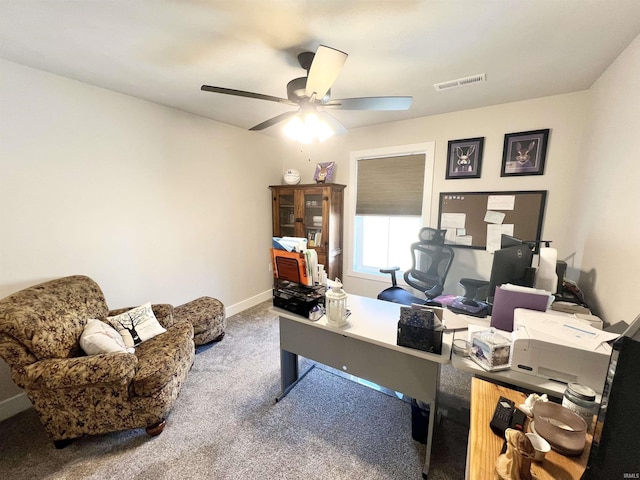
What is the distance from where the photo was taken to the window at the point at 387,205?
3.23m

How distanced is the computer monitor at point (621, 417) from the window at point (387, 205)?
2.76m

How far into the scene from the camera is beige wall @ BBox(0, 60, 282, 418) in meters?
1.89

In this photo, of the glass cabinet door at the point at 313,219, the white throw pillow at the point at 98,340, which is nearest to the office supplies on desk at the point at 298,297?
the white throw pillow at the point at 98,340

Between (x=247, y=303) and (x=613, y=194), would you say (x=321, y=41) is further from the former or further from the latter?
(x=247, y=303)

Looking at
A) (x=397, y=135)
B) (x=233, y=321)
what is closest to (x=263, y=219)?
(x=233, y=321)

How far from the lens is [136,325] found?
2072mm

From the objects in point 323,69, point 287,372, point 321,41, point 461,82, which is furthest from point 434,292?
point 321,41

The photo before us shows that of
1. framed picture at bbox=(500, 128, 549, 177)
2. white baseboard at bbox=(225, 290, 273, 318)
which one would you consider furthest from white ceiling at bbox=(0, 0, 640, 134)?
white baseboard at bbox=(225, 290, 273, 318)

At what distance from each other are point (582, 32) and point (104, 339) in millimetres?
3482

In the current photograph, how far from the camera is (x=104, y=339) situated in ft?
5.67

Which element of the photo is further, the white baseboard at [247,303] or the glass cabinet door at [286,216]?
the glass cabinet door at [286,216]

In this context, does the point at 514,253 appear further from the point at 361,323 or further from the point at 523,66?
the point at 523,66

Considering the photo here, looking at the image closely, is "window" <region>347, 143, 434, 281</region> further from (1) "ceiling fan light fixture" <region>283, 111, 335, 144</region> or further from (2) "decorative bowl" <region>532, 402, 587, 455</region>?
(2) "decorative bowl" <region>532, 402, 587, 455</region>

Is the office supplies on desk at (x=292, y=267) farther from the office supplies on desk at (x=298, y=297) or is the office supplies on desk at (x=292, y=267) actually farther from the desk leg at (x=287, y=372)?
the desk leg at (x=287, y=372)
